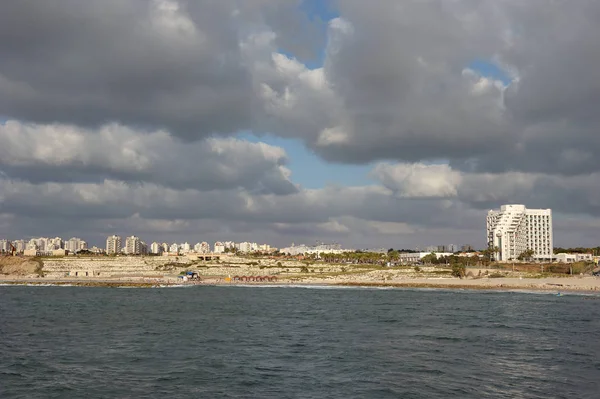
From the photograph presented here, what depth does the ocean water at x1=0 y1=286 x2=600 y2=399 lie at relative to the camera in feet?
104

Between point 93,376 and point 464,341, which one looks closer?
point 93,376

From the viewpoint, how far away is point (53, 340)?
50.4 m

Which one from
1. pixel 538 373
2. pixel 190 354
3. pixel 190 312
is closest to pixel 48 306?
pixel 190 312

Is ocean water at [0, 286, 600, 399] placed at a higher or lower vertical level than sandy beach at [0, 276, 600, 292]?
higher

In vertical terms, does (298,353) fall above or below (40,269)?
above

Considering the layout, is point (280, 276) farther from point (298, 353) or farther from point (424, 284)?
point (298, 353)

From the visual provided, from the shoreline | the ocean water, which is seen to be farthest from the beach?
the ocean water

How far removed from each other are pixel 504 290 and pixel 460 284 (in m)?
14.7

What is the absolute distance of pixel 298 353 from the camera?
141 ft

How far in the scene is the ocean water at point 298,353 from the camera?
31.7 m

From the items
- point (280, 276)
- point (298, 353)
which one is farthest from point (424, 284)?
point (298, 353)

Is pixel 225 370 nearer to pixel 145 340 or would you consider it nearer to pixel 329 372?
pixel 329 372

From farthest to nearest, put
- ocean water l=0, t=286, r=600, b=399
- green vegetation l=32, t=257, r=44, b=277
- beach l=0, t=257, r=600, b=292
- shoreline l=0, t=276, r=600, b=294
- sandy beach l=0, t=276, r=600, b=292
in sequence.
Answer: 1. green vegetation l=32, t=257, r=44, b=277
2. beach l=0, t=257, r=600, b=292
3. sandy beach l=0, t=276, r=600, b=292
4. shoreline l=0, t=276, r=600, b=294
5. ocean water l=0, t=286, r=600, b=399

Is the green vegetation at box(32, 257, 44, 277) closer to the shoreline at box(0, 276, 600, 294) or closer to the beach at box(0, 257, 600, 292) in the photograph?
the beach at box(0, 257, 600, 292)
